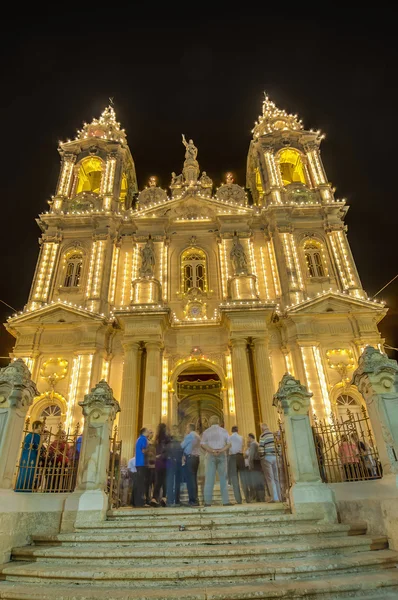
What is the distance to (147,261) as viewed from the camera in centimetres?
2098

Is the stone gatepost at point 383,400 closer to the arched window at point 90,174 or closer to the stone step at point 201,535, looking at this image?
the stone step at point 201,535

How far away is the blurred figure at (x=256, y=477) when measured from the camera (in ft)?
33.3

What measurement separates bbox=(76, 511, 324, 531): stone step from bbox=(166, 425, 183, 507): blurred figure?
71.1 inches

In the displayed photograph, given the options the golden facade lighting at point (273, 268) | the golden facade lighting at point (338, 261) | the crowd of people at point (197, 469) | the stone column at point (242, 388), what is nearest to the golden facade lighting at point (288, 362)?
the stone column at point (242, 388)

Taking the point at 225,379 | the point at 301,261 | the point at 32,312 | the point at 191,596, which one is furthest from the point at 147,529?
the point at 301,261

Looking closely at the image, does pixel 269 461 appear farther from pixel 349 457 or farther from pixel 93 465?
pixel 93 465

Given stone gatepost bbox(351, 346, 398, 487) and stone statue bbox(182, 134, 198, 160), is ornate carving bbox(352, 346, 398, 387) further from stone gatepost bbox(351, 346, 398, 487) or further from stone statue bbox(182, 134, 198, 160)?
stone statue bbox(182, 134, 198, 160)

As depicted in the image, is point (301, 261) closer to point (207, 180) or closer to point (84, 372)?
point (207, 180)

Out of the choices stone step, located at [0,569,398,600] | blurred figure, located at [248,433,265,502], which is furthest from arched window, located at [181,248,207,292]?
stone step, located at [0,569,398,600]

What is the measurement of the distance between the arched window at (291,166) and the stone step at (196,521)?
24160 mm

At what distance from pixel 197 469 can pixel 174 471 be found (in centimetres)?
62

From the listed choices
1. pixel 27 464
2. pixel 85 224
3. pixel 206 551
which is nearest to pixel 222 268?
pixel 85 224

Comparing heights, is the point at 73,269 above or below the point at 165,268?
above

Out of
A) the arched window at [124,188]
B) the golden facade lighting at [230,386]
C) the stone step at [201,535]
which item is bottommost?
the stone step at [201,535]
